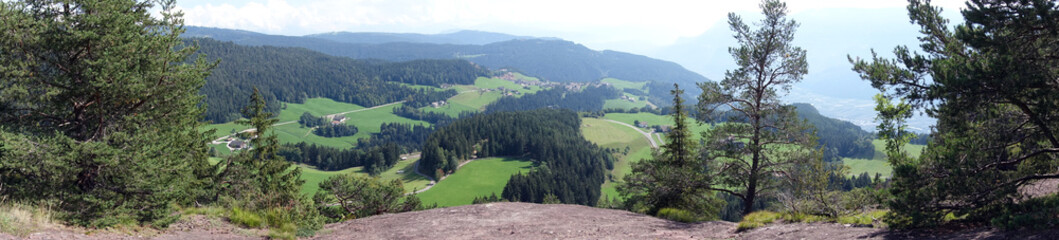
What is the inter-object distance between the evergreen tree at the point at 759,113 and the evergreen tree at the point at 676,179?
4.14 feet

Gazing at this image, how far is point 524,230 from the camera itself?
47.8ft

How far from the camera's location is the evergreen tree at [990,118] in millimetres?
8930

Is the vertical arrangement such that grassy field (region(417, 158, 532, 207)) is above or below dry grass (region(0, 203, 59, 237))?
below

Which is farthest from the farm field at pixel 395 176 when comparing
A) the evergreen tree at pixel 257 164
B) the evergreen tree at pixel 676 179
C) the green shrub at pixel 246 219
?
the green shrub at pixel 246 219

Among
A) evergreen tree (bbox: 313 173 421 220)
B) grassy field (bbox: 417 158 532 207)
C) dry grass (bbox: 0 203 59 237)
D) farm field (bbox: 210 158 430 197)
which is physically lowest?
farm field (bbox: 210 158 430 197)

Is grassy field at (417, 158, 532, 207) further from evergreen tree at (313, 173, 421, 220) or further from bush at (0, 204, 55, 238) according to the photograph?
bush at (0, 204, 55, 238)

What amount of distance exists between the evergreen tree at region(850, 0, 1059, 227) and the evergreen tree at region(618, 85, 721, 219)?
10.6 meters

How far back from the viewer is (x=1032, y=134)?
9.45 m

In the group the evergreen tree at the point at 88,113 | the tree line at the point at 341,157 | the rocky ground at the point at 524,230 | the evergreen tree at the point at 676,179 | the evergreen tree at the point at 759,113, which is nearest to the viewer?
the rocky ground at the point at 524,230

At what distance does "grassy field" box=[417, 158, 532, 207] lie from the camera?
100 meters

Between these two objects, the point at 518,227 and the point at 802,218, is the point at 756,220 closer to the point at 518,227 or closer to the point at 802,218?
the point at 802,218

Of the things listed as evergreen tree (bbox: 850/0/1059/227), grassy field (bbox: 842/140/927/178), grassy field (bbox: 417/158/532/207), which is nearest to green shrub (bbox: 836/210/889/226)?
evergreen tree (bbox: 850/0/1059/227)

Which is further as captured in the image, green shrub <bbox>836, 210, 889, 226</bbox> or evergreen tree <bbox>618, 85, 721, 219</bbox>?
evergreen tree <bbox>618, 85, 721, 219</bbox>

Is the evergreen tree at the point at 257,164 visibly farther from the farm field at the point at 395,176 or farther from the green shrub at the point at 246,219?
the farm field at the point at 395,176
